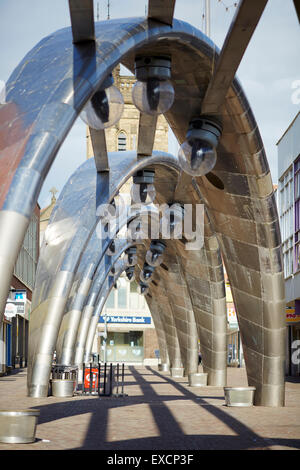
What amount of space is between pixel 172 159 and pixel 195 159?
34.0 feet

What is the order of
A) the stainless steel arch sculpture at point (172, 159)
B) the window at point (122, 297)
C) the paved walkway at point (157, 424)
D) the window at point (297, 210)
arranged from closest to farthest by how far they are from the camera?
the stainless steel arch sculpture at point (172, 159)
the paved walkway at point (157, 424)
the window at point (297, 210)
the window at point (122, 297)

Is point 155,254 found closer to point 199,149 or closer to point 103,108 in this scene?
point 199,149

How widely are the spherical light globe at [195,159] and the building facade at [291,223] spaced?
2236 centimetres

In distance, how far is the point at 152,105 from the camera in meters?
9.41

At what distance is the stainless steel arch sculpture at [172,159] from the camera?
25.9 feet

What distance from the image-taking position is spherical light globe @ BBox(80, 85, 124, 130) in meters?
9.11

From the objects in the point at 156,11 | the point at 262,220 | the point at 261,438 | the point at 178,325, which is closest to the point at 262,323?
the point at 262,220

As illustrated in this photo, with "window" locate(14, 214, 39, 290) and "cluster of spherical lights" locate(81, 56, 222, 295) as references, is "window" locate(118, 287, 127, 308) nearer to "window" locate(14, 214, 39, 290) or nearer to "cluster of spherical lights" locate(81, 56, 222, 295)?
"window" locate(14, 214, 39, 290)

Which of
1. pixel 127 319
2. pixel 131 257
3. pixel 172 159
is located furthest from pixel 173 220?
pixel 127 319

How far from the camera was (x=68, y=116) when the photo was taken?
27.1ft

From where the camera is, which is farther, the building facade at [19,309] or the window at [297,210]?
the building facade at [19,309]

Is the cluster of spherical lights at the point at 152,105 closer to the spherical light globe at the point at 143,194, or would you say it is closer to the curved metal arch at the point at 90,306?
the spherical light globe at the point at 143,194

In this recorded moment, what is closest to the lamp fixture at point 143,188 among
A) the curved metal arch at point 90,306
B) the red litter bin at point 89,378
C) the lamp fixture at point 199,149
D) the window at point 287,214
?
the lamp fixture at point 199,149

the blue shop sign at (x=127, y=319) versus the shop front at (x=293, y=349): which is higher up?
the blue shop sign at (x=127, y=319)
